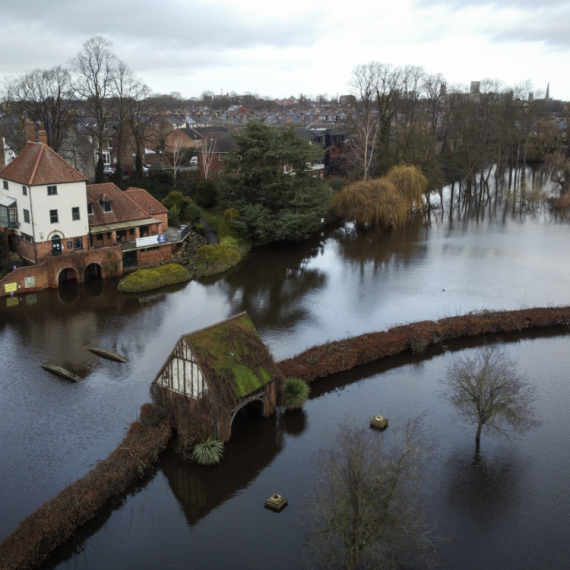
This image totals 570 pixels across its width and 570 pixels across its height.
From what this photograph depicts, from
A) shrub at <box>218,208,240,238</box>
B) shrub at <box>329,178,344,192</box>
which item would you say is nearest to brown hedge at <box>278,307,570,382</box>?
shrub at <box>218,208,240,238</box>

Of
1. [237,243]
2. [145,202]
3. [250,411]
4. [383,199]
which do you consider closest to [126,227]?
[145,202]

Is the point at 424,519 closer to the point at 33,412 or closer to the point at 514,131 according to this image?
the point at 33,412

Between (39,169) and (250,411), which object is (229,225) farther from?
(250,411)

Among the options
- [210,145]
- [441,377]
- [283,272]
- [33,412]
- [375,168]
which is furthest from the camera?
[210,145]

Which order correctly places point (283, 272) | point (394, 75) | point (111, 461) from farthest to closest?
point (394, 75)
point (283, 272)
point (111, 461)

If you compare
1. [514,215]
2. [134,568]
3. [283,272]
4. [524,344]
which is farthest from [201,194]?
[134,568]

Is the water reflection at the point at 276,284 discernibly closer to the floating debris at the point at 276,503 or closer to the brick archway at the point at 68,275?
the brick archway at the point at 68,275
